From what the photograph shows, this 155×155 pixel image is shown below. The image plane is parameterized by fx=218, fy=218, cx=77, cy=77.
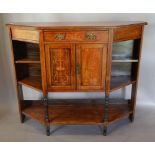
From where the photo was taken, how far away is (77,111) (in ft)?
7.50

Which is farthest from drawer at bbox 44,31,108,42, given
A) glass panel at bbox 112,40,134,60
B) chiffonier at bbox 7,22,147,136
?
glass panel at bbox 112,40,134,60

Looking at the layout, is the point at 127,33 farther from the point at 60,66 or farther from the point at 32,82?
the point at 32,82

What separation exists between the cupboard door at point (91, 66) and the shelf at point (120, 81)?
0.57 ft

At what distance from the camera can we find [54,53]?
72.2 inches

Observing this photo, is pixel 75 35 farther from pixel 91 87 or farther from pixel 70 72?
pixel 91 87

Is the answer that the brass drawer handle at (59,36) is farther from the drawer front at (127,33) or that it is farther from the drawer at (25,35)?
the drawer front at (127,33)

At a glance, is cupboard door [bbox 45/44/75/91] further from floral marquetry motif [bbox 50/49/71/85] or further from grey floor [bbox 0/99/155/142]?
grey floor [bbox 0/99/155/142]

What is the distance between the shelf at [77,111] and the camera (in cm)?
213

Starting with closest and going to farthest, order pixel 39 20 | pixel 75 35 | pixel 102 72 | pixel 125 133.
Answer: pixel 75 35
pixel 102 72
pixel 125 133
pixel 39 20

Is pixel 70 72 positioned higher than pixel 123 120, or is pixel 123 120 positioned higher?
pixel 70 72

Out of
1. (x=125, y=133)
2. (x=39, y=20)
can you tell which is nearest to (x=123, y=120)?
(x=125, y=133)

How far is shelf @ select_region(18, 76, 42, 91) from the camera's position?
208 cm

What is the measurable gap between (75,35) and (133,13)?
2.87 feet
